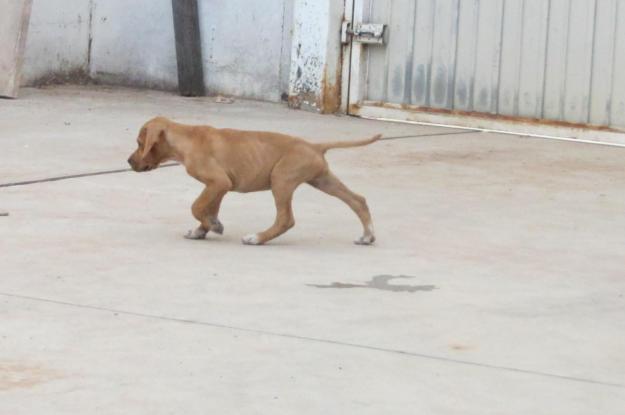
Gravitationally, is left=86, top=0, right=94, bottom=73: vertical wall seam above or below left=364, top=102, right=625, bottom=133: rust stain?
above

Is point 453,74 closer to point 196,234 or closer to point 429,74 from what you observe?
point 429,74

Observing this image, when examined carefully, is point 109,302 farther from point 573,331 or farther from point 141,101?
point 141,101

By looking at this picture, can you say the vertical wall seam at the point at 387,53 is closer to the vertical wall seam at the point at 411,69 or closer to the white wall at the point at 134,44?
the vertical wall seam at the point at 411,69

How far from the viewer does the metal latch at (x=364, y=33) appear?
10.6 m

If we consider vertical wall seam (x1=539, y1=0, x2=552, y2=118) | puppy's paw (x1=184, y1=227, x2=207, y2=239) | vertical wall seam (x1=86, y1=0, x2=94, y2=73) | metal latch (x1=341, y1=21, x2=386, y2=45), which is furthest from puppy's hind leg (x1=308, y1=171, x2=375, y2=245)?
vertical wall seam (x1=86, y1=0, x2=94, y2=73)

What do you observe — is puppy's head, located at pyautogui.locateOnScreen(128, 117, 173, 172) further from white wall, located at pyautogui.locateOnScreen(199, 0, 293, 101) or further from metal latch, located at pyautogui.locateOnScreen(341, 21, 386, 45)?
white wall, located at pyautogui.locateOnScreen(199, 0, 293, 101)

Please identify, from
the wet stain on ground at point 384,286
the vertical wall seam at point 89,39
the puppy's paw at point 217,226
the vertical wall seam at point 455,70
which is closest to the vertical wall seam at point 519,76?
the vertical wall seam at point 455,70

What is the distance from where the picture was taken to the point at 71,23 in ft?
38.9

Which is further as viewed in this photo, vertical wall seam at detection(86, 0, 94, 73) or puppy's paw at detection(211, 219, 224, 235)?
vertical wall seam at detection(86, 0, 94, 73)

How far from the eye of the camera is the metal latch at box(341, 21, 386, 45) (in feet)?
34.7

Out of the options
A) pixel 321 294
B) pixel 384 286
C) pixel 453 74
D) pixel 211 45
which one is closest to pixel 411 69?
pixel 453 74

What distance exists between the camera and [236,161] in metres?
5.95

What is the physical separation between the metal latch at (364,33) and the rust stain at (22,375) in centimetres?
680

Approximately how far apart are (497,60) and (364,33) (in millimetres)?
1122
